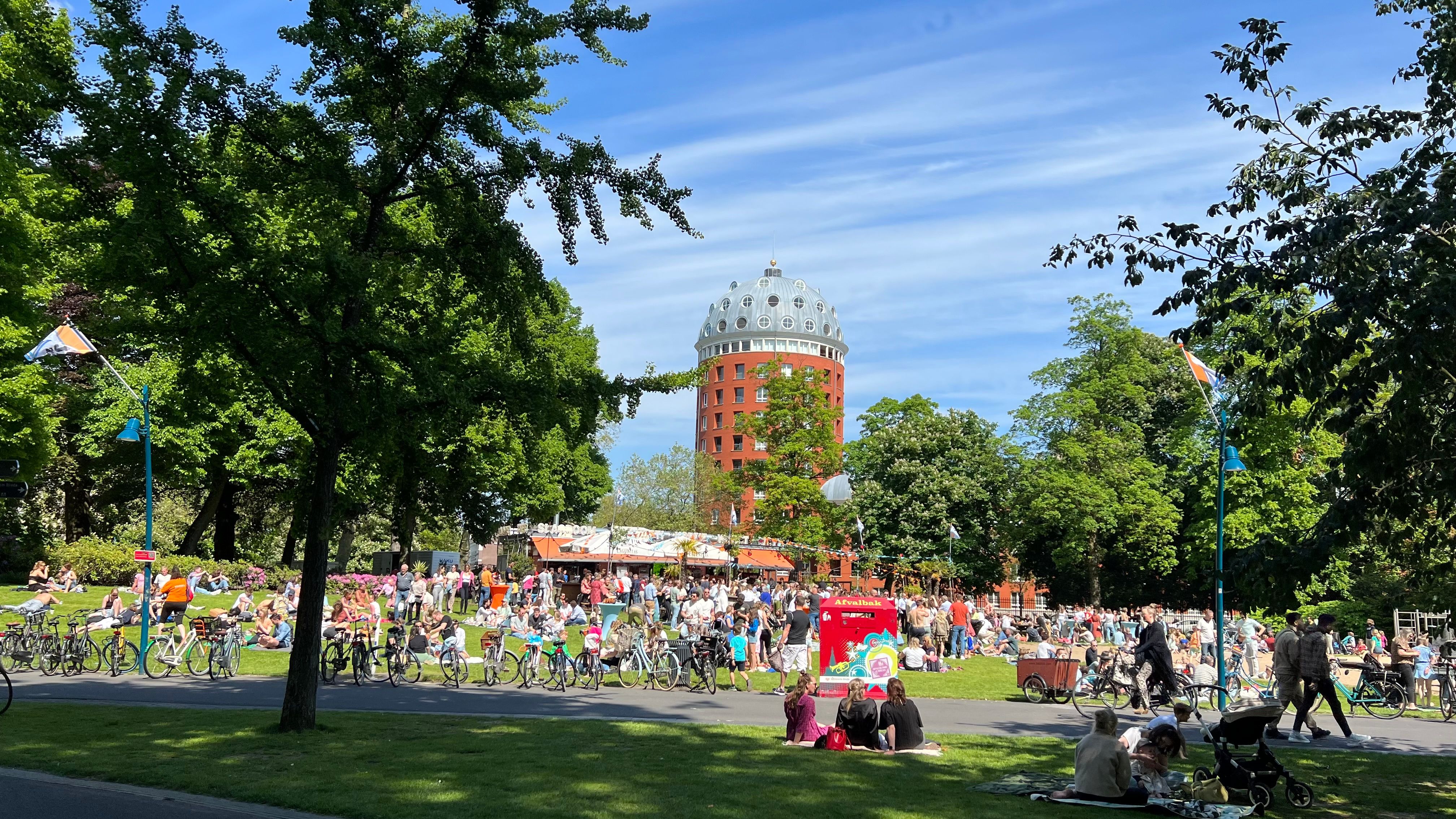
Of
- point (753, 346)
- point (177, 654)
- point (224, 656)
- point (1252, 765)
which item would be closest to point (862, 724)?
point (1252, 765)

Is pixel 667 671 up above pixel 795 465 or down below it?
below

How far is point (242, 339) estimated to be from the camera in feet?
42.9

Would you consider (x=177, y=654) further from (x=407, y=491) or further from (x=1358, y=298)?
(x=1358, y=298)

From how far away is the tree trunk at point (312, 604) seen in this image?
13828mm

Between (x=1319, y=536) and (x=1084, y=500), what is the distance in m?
39.5

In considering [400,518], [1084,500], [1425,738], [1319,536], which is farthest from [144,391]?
[1084,500]

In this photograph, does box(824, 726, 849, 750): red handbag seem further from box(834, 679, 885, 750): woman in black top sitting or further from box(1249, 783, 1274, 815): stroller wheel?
box(1249, 783, 1274, 815): stroller wheel

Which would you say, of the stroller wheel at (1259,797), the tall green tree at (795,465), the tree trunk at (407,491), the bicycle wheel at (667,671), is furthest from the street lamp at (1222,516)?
the tall green tree at (795,465)

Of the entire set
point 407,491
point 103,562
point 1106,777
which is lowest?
point 1106,777

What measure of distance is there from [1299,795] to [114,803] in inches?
408

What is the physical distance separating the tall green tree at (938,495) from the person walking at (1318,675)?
3862 cm

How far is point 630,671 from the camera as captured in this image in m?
23.0

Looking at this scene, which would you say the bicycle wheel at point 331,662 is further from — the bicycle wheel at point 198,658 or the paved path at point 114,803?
the paved path at point 114,803

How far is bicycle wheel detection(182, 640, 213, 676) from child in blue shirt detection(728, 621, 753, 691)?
31.3 feet
